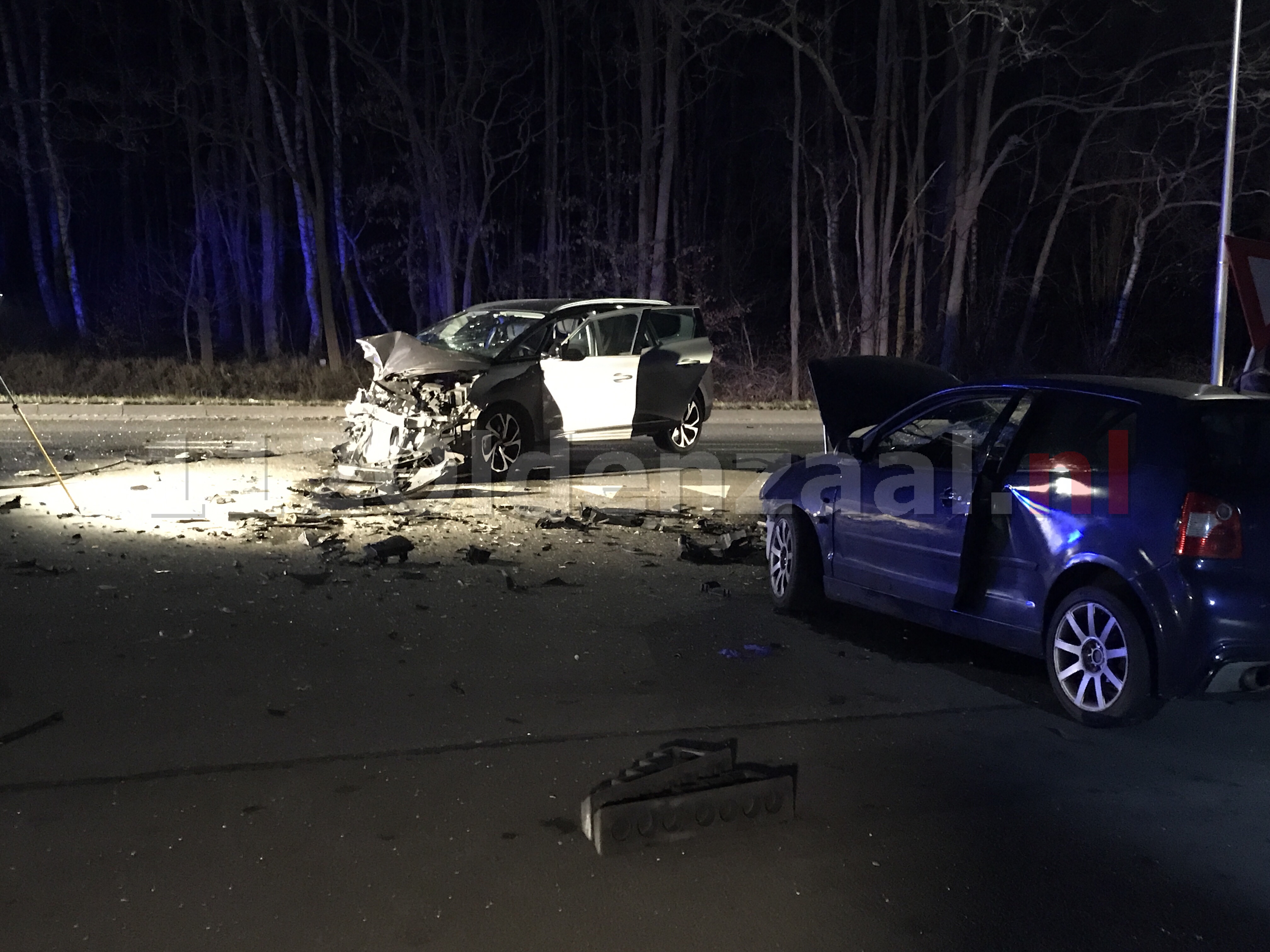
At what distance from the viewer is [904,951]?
3602 mm

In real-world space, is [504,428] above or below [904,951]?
above

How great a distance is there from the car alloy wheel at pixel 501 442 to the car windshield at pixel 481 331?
0.92m

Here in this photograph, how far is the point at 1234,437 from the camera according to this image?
549 cm

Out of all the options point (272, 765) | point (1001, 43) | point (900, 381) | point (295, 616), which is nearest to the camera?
point (272, 765)

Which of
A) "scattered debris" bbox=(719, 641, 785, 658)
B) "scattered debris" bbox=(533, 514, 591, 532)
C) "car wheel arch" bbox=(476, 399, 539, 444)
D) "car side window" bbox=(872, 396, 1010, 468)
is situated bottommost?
"scattered debris" bbox=(719, 641, 785, 658)

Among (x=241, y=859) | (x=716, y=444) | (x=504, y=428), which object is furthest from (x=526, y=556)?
(x=716, y=444)

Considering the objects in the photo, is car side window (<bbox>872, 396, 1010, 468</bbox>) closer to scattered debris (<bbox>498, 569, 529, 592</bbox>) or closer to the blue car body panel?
the blue car body panel

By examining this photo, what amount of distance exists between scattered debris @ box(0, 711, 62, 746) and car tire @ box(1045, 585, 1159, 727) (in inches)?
183

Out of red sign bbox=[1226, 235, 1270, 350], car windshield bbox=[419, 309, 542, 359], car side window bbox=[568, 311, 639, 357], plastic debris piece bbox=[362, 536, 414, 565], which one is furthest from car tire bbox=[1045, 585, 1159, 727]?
car windshield bbox=[419, 309, 542, 359]

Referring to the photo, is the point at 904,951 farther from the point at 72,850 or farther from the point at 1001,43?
the point at 1001,43

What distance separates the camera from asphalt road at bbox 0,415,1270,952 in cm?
378

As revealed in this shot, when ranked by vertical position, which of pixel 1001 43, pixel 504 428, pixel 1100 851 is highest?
pixel 1001 43

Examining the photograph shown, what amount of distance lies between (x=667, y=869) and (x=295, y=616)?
4.07 meters

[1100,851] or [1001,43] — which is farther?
[1001,43]
